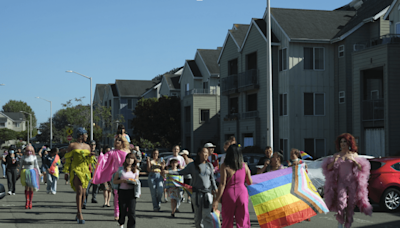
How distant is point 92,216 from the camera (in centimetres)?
1353

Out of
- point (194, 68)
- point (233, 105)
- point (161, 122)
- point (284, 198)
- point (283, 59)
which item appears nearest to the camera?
point (284, 198)

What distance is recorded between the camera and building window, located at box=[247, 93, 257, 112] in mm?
37344

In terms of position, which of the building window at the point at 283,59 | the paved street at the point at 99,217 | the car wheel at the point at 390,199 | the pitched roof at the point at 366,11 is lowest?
the paved street at the point at 99,217

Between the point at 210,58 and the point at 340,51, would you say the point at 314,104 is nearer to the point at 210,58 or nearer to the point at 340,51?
the point at 340,51

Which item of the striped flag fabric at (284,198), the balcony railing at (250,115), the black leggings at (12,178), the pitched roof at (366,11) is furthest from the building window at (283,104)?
the striped flag fabric at (284,198)

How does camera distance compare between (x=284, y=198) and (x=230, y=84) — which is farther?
(x=230, y=84)

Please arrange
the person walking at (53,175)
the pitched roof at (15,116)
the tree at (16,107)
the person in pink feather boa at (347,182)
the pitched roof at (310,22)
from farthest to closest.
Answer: the tree at (16,107) → the pitched roof at (15,116) → the pitched roof at (310,22) → the person walking at (53,175) → the person in pink feather boa at (347,182)

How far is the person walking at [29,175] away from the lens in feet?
50.7

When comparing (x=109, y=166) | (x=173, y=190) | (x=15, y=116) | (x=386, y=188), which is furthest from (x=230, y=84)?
(x=15, y=116)

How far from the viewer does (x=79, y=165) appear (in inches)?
479

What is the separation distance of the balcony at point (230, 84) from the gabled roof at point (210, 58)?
30.8ft

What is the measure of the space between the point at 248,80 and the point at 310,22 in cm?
583

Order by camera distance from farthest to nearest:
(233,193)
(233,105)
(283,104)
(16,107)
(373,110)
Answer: (16,107), (233,105), (283,104), (373,110), (233,193)

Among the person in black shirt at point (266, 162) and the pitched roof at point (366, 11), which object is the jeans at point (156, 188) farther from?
the pitched roof at point (366, 11)
